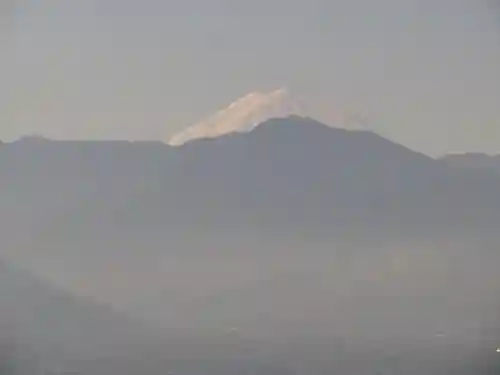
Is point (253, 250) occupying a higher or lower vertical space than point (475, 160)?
lower

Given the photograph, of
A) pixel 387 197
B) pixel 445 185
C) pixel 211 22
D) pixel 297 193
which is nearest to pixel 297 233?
pixel 297 193

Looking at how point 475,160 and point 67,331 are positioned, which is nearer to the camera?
point 67,331

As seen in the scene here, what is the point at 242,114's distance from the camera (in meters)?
3.13

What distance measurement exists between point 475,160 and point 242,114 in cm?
88

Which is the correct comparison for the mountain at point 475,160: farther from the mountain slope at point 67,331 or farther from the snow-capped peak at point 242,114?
the mountain slope at point 67,331

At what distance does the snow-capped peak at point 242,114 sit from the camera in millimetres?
3111

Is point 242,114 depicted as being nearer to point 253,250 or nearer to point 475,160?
point 253,250

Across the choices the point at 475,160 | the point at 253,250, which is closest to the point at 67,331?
the point at 253,250

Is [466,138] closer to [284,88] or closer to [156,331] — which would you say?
[284,88]

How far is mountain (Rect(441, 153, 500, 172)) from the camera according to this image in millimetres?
3170

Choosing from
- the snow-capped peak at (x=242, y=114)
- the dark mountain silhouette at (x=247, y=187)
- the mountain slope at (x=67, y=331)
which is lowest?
the mountain slope at (x=67, y=331)

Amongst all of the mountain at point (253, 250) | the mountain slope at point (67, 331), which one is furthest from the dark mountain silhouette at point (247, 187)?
the mountain slope at point (67, 331)

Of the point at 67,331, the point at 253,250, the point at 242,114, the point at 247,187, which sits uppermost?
the point at 242,114

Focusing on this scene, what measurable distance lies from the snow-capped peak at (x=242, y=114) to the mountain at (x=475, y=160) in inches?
23.4
